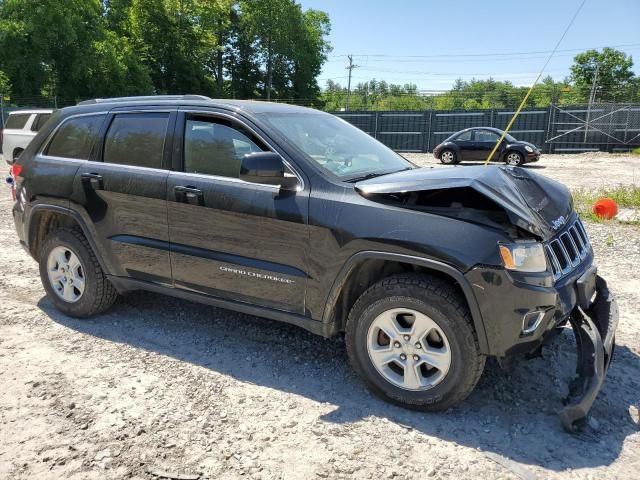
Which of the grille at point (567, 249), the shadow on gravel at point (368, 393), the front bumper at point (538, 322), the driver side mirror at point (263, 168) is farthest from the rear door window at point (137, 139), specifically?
the grille at point (567, 249)

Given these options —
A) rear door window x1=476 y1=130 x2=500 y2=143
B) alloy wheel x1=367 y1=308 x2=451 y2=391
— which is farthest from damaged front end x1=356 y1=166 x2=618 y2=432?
rear door window x1=476 y1=130 x2=500 y2=143

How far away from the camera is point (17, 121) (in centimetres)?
1482

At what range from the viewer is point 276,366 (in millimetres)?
3619

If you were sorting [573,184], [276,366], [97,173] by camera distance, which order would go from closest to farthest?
[276,366] < [97,173] < [573,184]

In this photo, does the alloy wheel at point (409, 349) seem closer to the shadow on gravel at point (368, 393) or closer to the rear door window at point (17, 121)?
the shadow on gravel at point (368, 393)

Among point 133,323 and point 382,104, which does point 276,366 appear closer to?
point 133,323

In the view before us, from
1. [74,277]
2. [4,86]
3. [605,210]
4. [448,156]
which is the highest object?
[4,86]

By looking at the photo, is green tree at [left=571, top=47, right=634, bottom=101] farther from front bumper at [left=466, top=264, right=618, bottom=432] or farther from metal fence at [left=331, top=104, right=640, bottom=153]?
front bumper at [left=466, top=264, right=618, bottom=432]

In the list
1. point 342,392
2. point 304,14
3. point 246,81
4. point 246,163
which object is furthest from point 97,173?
point 304,14

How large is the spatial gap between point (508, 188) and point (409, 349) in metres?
1.10

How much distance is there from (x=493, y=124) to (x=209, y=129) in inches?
992

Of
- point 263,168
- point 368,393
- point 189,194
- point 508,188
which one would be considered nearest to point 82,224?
point 189,194

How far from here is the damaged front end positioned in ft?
8.86

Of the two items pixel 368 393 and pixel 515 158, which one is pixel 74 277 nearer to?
pixel 368 393
